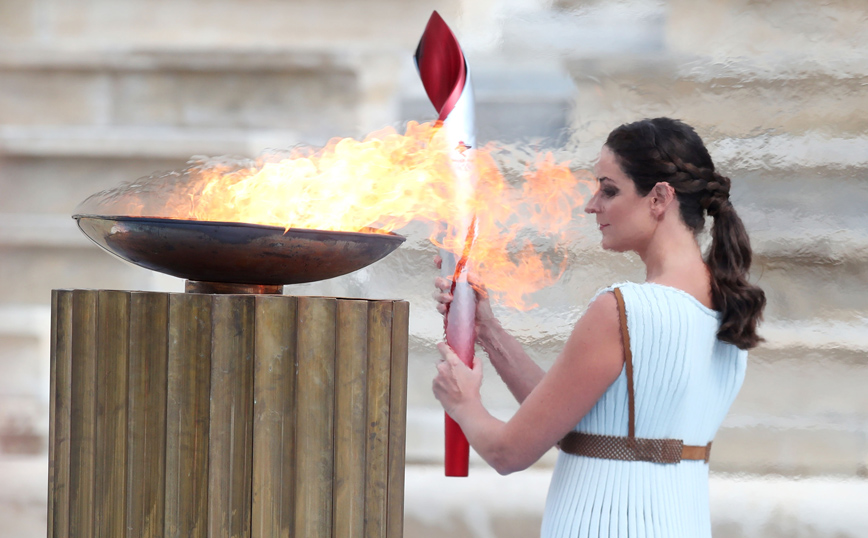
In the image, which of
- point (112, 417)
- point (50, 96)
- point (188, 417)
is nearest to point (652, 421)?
point (188, 417)

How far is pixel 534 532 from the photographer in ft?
8.33

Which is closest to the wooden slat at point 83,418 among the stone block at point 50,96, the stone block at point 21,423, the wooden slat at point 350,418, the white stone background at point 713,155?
the wooden slat at point 350,418

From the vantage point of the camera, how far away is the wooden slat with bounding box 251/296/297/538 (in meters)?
1.06

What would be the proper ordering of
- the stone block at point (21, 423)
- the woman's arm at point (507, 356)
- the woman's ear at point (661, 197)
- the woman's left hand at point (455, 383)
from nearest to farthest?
the woman's ear at point (661, 197) < the woman's left hand at point (455, 383) < the woman's arm at point (507, 356) < the stone block at point (21, 423)

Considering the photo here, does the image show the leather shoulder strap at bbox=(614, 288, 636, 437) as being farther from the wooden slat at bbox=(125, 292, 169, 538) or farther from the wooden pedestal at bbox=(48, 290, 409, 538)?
the wooden slat at bbox=(125, 292, 169, 538)

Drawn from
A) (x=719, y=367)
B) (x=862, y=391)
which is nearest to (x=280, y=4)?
(x=719, y=367)

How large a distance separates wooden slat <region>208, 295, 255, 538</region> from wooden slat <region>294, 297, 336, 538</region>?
68 mm

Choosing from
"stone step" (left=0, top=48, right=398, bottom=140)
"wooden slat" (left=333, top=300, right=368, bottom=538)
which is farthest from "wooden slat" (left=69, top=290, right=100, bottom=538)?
"stone step" (left=0, top=48, right=398, bottom=140)

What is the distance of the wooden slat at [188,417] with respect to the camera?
1.07 m

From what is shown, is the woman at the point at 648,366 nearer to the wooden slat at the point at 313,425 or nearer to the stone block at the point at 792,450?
the wooden slat at the point at 313,425

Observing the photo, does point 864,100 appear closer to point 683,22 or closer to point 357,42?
point 683,22

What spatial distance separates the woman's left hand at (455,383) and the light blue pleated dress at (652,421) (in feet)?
0.65

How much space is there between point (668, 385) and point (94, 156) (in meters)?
2.29

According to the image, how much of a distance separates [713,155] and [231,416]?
1.98 metres
